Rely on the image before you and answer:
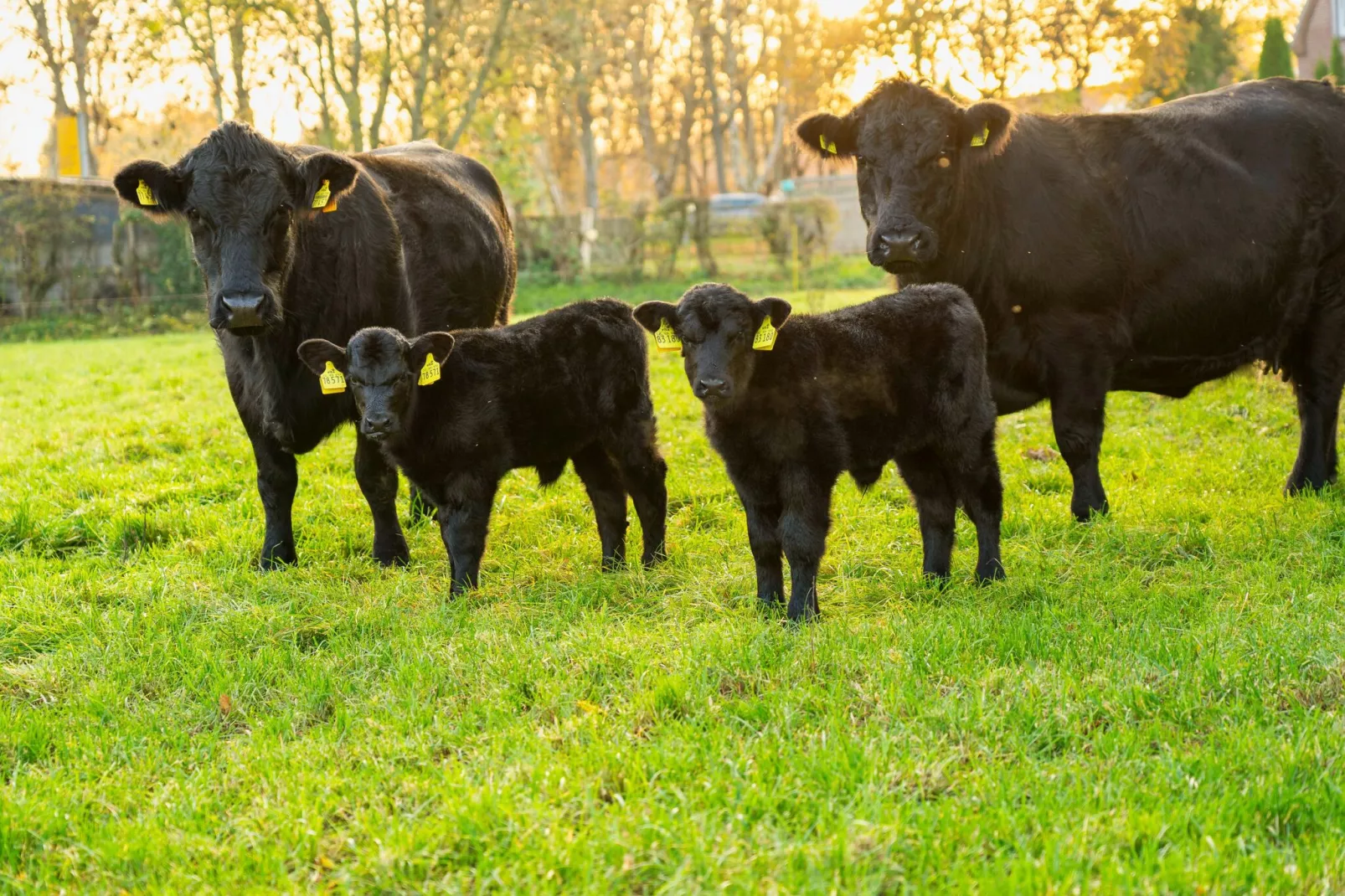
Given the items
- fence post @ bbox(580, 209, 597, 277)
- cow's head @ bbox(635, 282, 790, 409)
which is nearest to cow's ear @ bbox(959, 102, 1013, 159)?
cow's head @ bbox(635, 282, 790, 409)

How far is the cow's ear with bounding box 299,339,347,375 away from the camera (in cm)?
569

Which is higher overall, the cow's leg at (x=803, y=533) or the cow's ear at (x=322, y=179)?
the cow's ear at (x=322, y=179)

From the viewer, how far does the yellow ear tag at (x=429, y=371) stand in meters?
5.57

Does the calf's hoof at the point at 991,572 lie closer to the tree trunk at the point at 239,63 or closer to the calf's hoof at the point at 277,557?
the calf's hoof at the point at 277,557

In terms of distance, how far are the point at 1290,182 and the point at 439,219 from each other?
199 inches

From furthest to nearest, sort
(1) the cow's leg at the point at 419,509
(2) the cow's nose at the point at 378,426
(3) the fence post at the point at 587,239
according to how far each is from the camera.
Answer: (3) the fence post at the point at 587,239 → (1) the cow's leg at the point at 419,509 → (2) the cow's nose at the point at 378,426

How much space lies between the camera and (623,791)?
11.1 feet

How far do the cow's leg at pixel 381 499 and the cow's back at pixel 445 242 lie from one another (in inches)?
40.9

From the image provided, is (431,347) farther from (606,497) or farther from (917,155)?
(917,155)

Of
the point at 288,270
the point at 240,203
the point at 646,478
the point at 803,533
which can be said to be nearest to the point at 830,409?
the point at 803,533

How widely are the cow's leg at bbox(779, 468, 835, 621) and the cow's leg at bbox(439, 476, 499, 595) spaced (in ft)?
4.82

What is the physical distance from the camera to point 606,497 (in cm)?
625

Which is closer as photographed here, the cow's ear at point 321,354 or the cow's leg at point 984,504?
the cow's leg at point 984,504

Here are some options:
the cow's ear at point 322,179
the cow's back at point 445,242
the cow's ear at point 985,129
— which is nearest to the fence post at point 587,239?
the cow's back at point 445,242
